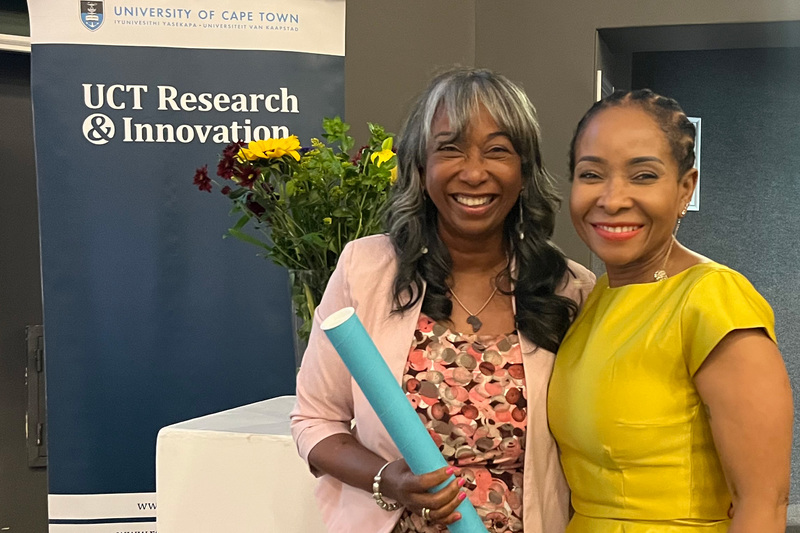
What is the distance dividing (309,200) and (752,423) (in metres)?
1.11

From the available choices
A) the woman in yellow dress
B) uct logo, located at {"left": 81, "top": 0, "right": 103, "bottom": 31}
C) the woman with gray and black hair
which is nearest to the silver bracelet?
the woman with gray and black hair

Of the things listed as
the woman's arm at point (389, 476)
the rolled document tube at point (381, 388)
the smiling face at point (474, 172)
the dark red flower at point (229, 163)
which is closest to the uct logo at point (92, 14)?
the dark red flower at point (229, 163)

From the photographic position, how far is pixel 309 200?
2.01 m

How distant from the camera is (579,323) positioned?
1.58 metres

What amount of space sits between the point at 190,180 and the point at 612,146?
1.94 m

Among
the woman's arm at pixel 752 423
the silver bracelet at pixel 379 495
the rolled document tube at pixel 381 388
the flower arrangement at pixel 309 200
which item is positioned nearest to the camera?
the woman's arm at pixel 752 423

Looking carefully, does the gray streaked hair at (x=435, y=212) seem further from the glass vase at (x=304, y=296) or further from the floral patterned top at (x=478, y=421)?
the glass vase at (x=304, y=296)

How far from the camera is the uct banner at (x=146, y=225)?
296 centimetres

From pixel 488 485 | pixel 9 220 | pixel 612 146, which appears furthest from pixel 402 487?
pixel 9 220

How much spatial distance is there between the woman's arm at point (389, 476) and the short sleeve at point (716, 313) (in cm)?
40

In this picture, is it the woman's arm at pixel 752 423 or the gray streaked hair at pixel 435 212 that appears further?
the gray streaked hair at pixel 435 212

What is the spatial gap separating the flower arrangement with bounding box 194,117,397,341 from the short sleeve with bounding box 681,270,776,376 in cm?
87

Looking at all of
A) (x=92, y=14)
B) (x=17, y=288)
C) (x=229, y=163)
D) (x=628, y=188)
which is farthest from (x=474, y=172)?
(x=17, y=288)

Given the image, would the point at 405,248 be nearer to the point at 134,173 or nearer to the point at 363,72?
the point at 134,173
